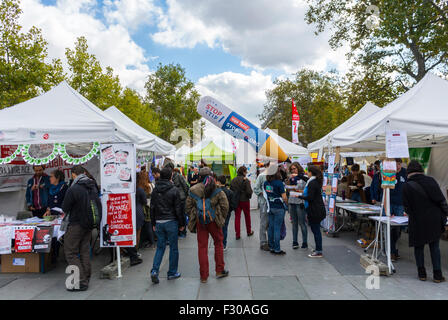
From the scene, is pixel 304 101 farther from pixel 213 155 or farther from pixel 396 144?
pixel 396 144

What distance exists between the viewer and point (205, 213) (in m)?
4.41

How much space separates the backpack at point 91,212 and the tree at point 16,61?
1012cm

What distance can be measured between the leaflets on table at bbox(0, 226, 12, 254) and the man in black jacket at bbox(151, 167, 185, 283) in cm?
252

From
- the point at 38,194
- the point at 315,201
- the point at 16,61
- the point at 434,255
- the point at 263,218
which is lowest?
the point at 434,255

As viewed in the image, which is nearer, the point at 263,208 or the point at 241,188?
the point at 263,208

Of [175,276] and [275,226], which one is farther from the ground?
[275,226]

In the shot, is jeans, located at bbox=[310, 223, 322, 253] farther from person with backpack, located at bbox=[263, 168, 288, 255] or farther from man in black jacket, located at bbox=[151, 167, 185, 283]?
man in black jacket, located at bbox=[151, 167, 185, 283]

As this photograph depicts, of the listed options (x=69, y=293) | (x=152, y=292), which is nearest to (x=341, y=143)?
(x=152, y=292)

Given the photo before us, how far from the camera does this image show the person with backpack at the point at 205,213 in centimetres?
443

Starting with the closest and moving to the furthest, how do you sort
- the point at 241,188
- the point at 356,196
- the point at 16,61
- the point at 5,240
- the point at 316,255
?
the point at 5,240
the point at 316,255
the point at 241,188
the point at 356,196
the point at 16,61

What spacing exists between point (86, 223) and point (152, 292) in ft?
4.53

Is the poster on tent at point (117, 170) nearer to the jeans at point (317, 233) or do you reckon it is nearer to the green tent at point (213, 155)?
the jeans at point (317, 233)

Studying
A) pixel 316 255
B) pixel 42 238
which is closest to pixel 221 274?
pixel 316 255

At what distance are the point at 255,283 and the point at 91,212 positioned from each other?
8.69ft
